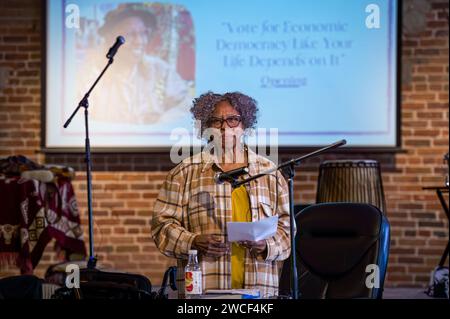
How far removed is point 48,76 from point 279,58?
5.83 feet

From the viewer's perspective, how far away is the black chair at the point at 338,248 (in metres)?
3.45

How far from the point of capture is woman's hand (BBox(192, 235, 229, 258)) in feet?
9.78

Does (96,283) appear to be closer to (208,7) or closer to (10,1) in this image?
(208,7)

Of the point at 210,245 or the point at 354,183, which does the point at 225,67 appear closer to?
the point at 354,183

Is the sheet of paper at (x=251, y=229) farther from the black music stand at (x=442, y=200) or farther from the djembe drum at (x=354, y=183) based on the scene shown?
the black music stand at (x=442, y=200)

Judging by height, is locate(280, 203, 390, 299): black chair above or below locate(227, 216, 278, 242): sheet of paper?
below

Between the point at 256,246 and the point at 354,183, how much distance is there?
2.94 m

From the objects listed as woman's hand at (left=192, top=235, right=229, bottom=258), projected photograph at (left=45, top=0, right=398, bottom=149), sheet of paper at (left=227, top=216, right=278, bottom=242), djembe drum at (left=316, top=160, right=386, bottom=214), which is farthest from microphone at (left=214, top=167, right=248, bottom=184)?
projected photograph at (left=45, top=0, right=398, bottom=149)

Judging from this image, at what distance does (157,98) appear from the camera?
21.0ft

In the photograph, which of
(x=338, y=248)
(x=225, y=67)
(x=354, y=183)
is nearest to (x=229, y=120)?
(x=338, y=248)

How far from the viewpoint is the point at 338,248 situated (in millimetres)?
3518

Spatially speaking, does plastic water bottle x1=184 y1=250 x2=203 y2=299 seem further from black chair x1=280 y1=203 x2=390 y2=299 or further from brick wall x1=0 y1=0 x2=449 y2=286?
brick wall x1=0 y1=0 x2=449 y2=286

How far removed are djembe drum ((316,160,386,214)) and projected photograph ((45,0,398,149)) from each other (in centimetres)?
48
